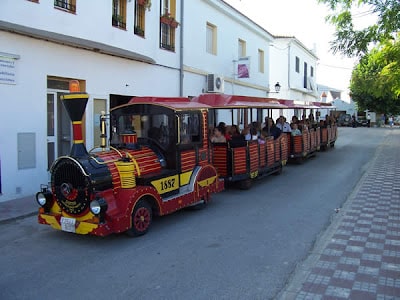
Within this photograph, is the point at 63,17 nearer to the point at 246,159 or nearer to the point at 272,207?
the point at 246,159

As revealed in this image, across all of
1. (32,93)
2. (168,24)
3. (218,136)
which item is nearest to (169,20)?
(168,24)

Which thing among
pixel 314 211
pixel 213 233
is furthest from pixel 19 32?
pixel 314 211

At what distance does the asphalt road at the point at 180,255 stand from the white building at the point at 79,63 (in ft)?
6.80

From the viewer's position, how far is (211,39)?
17.4 m

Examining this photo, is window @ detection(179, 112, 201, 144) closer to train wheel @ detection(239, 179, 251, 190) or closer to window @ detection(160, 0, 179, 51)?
train wheel @ detection(239, 179, 251, 190)

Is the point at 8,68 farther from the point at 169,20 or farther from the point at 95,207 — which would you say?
the point at 169,20

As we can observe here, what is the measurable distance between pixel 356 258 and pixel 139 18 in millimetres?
9456

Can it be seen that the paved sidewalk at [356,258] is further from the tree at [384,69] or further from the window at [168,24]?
the window at [168,24]

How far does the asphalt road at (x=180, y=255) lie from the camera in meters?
4.44

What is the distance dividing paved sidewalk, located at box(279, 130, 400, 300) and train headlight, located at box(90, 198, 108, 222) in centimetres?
262

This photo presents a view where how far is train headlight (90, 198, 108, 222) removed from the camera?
18.7 ft

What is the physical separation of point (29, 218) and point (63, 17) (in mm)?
4337

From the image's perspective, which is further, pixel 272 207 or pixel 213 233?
pixel 272 207

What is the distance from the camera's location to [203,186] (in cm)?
799
